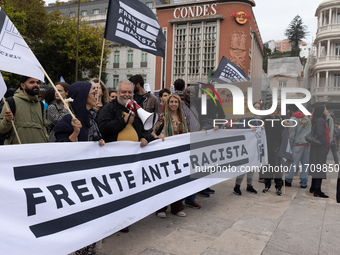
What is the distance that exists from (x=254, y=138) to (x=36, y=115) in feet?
14.7

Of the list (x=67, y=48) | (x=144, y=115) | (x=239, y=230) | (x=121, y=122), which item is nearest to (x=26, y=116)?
(x=121, y=122)

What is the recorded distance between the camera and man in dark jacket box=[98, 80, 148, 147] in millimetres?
3785

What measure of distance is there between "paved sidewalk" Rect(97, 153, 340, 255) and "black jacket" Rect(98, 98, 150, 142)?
1248mm

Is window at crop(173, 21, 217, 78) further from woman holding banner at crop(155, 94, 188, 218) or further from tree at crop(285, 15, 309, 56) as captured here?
tree at crop(285, 15, 309, 56)

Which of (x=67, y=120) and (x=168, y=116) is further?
(x=168, y=116)

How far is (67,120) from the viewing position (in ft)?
10.9

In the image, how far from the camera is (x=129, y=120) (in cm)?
382

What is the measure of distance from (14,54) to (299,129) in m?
6.13

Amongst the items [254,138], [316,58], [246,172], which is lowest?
[246,172]

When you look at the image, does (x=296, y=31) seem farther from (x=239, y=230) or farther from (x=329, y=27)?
(x=239, y=230)

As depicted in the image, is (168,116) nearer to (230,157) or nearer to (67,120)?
(230,157)

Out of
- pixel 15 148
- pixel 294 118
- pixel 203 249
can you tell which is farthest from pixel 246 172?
pixel 15 148

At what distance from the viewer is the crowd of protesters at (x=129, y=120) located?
3.40 m

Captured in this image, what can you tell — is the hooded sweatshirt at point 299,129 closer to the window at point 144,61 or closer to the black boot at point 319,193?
the black boot at point 319,193
